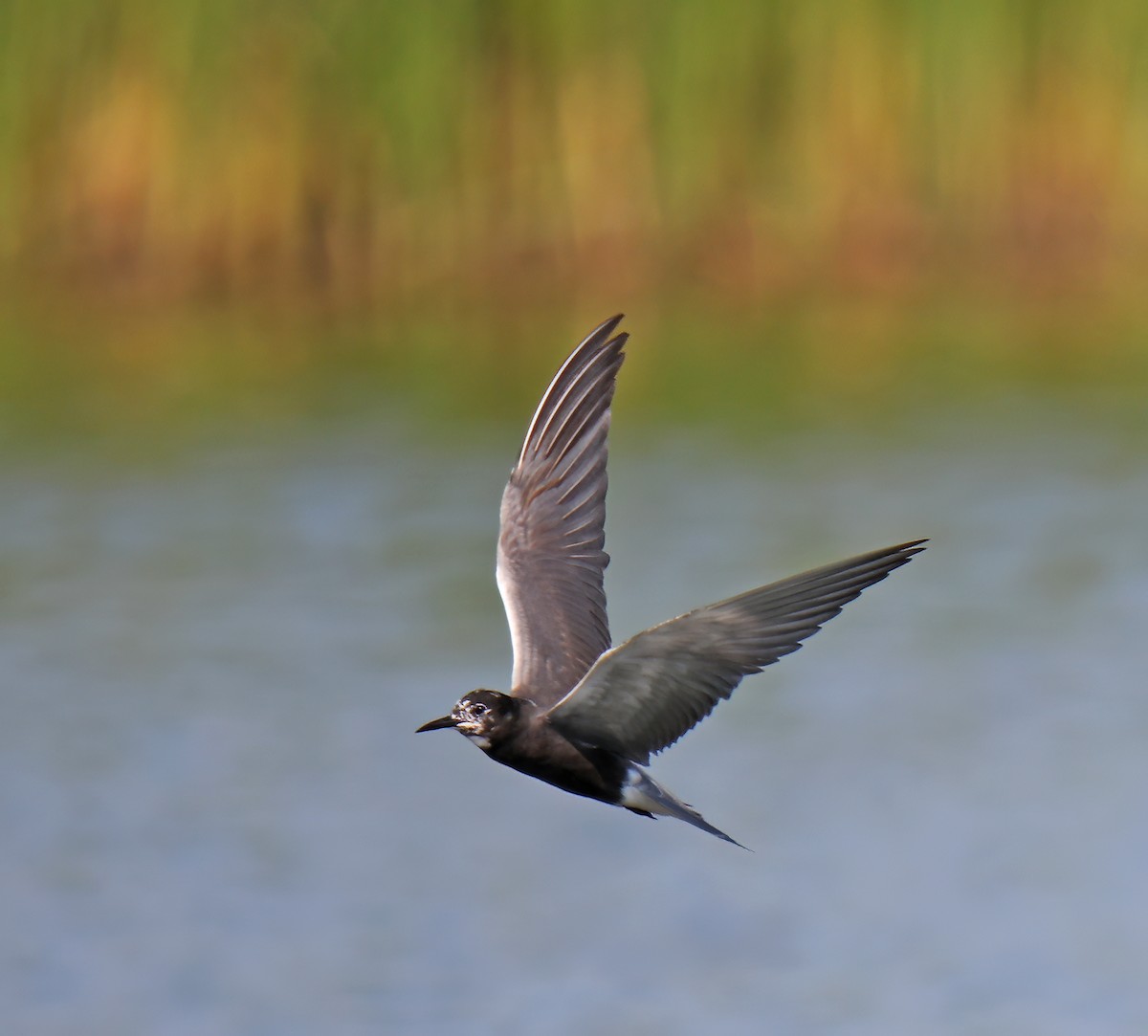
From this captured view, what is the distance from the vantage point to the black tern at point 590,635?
137 inches

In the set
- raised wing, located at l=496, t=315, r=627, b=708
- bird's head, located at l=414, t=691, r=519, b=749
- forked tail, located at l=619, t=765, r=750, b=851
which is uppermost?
raised wing, located at l=496, t=315, r=627, b=708

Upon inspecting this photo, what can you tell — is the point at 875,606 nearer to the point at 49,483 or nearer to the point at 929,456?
the point at 929,456

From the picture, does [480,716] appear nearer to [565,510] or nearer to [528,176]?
[565,510]

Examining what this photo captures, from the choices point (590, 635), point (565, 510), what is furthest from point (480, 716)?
point (565, 510)

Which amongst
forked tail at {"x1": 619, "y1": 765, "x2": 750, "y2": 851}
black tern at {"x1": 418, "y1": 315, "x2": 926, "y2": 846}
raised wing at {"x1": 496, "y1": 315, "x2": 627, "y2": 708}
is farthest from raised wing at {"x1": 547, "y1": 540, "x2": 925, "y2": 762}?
raised wing at {"x1": 496, "y1": 315, "x2": 627, "y2": 708}

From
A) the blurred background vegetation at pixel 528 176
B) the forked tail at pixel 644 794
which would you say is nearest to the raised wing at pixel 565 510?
the forked tail at pixel 644 794

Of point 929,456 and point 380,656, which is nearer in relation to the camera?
point 380,656

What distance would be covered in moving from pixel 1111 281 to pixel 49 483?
624 cm

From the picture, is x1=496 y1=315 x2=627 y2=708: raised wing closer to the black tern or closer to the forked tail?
the black tern

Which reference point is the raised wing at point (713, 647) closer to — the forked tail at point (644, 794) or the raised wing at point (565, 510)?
the forked tail at point (644, 794)

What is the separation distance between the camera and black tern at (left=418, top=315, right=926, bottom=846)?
137 inches

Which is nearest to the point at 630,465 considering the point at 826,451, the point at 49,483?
the point at 826,451

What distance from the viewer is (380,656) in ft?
27.8

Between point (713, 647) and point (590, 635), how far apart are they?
2.12 ft
